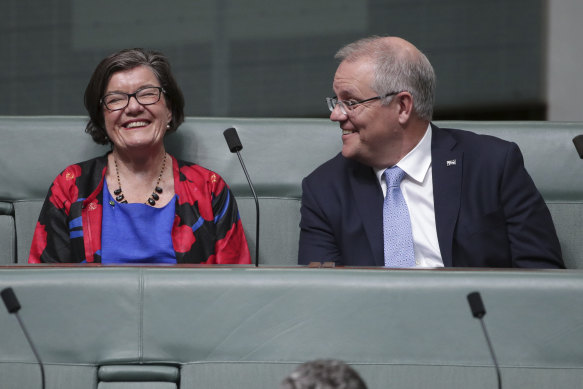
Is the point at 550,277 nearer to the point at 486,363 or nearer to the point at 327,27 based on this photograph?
the point at 486,363

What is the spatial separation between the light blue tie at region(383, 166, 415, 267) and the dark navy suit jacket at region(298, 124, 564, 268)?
0.02 m

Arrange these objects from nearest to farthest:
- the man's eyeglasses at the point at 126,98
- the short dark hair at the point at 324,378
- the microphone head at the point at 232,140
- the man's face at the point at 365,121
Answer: the short dark hair at the point at 324,378 < the microphone head at the point at 232,140 < the man's face at the point at 365,121 < the man's eyeglasses at the point at 126,98

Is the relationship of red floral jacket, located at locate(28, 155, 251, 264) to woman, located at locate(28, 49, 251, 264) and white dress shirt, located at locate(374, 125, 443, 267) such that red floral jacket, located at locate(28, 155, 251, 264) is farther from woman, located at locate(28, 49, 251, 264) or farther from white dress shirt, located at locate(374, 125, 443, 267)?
white dress shirt, located at locate(374, 125, 443, 267)

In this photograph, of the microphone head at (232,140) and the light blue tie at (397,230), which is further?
the light blue tie at (397,230)

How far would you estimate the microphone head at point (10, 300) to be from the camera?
1.44m

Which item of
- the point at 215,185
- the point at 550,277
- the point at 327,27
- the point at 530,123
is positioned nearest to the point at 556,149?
the point at 530,123

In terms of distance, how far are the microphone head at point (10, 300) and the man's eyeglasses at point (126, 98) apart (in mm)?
1072

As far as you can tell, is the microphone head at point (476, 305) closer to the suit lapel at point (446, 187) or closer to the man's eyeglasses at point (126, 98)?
the suit lapel at point (446, 187)

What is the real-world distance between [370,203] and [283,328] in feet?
2.75

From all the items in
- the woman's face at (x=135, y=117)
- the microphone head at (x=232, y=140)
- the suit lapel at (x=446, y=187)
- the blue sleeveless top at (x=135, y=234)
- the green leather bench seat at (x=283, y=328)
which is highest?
the woman's face at (x=135, y=117)

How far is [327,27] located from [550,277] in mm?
2323

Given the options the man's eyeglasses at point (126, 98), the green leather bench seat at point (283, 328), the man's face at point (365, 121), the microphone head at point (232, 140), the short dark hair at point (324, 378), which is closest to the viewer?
the short dark hair at point (324, 378)

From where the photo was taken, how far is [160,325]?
1519 millimetres

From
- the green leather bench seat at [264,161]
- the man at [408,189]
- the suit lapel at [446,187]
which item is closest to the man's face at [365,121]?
the man at [408,189]
